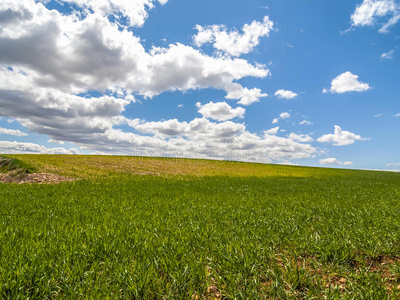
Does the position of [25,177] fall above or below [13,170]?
below

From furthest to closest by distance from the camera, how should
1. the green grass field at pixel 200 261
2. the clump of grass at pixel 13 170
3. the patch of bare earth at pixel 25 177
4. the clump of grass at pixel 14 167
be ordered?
1. the clump of grass at pixel 14 167
2. the clump of grass at pixel 13 170
3. the patch of bare earth at pixel 25 177
4. the green grass field at pixel 200 261

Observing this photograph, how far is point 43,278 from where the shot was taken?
3270 mm

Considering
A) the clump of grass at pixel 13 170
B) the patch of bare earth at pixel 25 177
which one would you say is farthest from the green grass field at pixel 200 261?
the clump of grass at pixel 13 170

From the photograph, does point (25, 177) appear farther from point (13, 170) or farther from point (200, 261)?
point (200, 261)

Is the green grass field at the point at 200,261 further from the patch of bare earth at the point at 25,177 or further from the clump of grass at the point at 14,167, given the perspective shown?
the clump of grass at the point at 14,167

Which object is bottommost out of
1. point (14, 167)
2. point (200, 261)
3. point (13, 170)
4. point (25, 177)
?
point (25, 177)

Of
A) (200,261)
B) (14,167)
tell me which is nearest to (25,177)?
(14,167)

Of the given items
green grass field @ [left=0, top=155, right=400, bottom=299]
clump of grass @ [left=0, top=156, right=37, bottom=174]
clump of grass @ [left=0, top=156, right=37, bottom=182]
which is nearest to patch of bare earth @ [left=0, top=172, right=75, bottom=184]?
clump of grass @ [left=0, top=156, right=37, bottom=182]

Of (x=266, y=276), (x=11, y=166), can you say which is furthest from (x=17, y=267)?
(x=11, y=166)

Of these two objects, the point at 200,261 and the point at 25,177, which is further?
the point at 25,177

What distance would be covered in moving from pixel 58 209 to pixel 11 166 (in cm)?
2377

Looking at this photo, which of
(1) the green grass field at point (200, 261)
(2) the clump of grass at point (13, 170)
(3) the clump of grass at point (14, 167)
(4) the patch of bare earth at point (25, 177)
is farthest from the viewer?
(3) the clump of grass at point (14, 167)

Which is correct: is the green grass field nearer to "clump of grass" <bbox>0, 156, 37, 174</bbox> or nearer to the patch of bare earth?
the patch of bare earth

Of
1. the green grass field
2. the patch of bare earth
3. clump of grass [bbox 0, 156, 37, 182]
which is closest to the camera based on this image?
the green grass field
